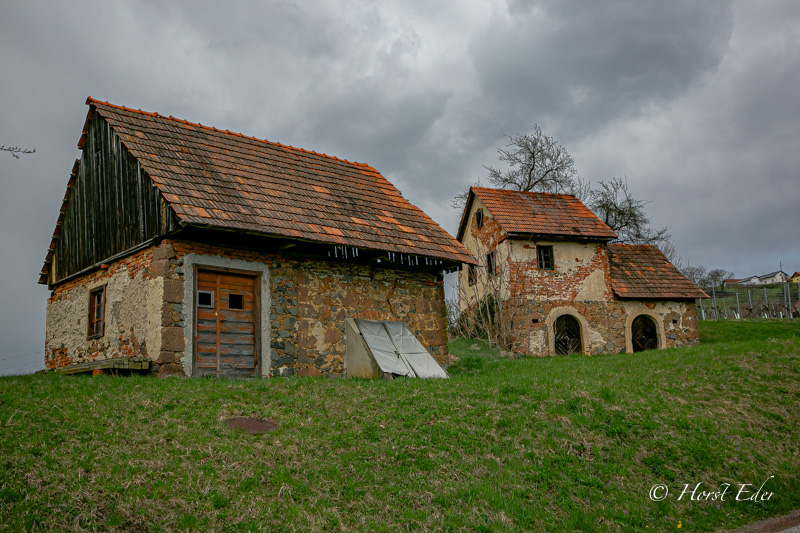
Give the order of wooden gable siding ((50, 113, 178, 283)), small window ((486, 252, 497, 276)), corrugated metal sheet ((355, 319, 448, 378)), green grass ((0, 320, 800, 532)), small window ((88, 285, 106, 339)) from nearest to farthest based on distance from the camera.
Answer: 1. green grass ((0, 320, 800, 532))
2. wooden gable siding ((50, 113, 178, 283))
3. corrugated metal sheet ((355, 319, 448, 378))
4. small window ((88, 285, 106, 339))
5. small window ((486, 252, 497, 276))

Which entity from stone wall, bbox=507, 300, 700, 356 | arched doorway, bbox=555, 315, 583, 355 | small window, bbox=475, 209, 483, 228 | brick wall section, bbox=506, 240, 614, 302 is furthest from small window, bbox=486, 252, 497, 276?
arched doorway, bbox=555, 315, 583, 355

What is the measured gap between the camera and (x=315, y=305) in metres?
12.3

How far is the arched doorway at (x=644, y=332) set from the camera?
24.5 metres

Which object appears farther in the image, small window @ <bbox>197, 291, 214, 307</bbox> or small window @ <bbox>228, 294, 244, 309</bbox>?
small window @ <bbox>228, 294, 244, 309</bbox>

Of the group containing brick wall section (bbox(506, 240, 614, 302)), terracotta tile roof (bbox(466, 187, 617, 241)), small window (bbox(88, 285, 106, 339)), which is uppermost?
terracotta tile roof (bbox(466, 187, 617, 241))

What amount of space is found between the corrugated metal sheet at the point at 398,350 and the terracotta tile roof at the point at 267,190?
1.64 metres

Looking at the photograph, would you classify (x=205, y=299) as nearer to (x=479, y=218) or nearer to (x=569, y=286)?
(x=569, y=286)

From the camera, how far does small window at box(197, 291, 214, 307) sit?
36.5 feet

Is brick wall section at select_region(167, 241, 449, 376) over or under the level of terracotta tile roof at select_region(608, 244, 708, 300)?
under

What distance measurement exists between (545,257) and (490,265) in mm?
2090

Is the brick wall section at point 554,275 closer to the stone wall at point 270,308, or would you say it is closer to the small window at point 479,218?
the small window at point 479,218

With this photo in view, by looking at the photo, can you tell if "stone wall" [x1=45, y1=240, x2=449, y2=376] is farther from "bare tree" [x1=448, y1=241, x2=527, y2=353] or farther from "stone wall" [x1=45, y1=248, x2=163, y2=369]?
"bare tree" [x1=448, y1=241, x2=527, y2=353]

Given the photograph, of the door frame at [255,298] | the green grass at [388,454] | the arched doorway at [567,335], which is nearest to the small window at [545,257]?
the arched doorway at [567,335]

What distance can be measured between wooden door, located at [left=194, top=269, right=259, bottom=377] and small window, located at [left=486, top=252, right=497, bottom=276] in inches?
505
